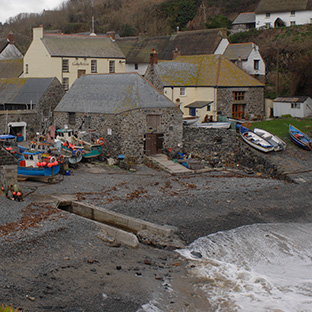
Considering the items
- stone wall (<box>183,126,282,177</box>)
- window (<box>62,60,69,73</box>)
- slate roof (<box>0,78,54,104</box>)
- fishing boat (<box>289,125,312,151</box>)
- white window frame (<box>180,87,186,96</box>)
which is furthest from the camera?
window (<box>62,60,69,73</box>)

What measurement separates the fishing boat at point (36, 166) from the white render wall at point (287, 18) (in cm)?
4705

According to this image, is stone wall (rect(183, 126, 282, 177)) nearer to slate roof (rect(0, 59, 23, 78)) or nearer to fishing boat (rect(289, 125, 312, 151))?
fishing boat (rect(289, 125, 312, 151))

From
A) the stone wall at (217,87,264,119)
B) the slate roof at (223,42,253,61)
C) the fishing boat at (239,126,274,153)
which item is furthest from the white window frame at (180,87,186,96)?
the slate roof at (223,42,253,61)

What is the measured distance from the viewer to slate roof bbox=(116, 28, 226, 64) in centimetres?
5412

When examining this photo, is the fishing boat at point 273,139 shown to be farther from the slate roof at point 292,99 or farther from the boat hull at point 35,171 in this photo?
the boat hull at point 35,171

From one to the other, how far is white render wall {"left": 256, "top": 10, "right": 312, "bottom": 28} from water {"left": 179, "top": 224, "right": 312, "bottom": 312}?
4720 centimetres

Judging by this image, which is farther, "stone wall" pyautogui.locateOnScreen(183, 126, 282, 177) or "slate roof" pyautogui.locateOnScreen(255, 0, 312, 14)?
"slate roof" pyautogui.locateOnScreen(255, 0, 312, 14)

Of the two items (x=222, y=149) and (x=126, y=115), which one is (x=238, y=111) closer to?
(x=222, y=149)

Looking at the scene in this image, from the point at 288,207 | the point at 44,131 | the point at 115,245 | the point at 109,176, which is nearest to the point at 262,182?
the point at 288,207

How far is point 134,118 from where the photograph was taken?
32.1 m

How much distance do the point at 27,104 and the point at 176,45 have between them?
22659 millimetres

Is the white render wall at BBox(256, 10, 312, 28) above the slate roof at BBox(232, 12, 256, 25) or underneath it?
underneath

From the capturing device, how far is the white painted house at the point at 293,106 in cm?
4050

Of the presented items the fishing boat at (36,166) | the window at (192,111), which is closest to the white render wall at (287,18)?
the window at (192,111)
